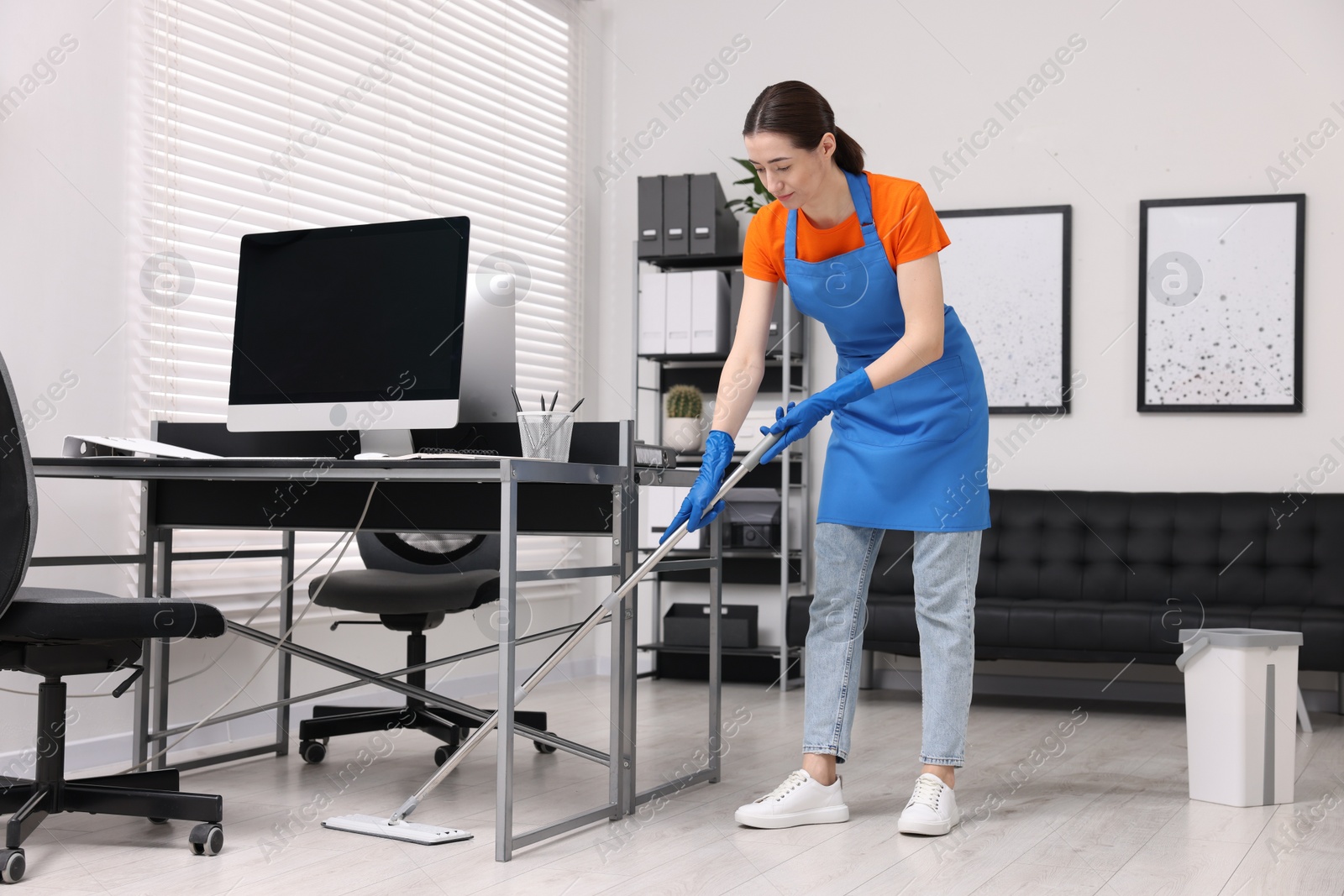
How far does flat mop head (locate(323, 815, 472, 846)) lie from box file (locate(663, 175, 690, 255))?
105 inches

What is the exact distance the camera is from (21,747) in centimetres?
258

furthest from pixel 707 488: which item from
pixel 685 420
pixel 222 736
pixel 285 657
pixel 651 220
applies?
pixel 651 220

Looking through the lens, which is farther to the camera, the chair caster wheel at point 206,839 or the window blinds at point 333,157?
the window blinds at point 333,157

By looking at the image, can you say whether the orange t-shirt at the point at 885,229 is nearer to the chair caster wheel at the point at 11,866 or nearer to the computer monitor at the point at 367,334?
the computer monitor at the point at 367,334

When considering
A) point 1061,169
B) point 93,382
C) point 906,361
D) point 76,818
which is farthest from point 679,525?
point 1061,169

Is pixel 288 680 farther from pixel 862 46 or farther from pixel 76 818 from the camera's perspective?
pixel 862 46

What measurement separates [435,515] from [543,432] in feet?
1.21

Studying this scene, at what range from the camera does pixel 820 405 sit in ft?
7.05

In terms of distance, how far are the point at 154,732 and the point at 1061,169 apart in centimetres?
331

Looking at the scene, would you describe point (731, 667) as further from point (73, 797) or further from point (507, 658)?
point (73, 797)

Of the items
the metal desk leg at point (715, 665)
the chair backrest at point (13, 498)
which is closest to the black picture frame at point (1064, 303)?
the metal desk leg at point (715, 665)

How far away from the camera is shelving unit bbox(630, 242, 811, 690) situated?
14.3ft

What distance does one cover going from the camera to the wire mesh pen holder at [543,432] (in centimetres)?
220

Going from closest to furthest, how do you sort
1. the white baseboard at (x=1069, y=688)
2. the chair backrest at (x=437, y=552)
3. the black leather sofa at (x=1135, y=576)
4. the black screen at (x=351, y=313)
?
the black screen at (x=351, y=313)
the chair backrest at (x=437, y=552)
the black leather sofa at (x=1135, y=576)
the white baseboard at (x=1069, y=688)
